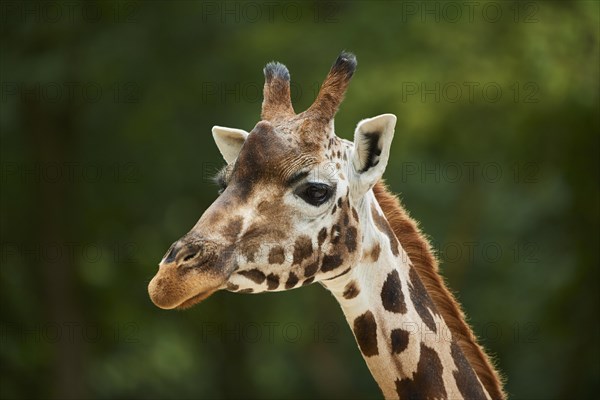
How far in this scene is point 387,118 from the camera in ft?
22.1

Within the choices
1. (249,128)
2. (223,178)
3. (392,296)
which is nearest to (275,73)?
(223,178)

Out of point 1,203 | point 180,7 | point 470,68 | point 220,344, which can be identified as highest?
point 180,7

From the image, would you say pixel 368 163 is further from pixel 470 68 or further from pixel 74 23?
pixel 470 68

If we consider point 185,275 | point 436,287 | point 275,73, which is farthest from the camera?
point 436,287

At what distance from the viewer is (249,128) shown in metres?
20.6

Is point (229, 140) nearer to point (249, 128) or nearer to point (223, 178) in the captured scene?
point (223, 178)

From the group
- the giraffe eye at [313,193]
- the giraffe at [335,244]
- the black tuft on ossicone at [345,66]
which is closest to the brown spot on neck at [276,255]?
the giraffe at [335,244]

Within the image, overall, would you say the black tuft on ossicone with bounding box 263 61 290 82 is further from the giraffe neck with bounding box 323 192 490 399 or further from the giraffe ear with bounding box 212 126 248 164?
the giraffe neck with bounding box 323 192 490 399

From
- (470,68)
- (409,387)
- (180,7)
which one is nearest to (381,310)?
(409,387)

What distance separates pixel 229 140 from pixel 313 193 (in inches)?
43.8

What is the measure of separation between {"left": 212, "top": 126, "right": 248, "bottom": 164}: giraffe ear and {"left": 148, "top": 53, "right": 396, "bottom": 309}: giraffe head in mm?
391

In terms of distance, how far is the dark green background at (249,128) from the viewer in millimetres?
20500

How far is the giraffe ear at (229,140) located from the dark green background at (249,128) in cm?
1286

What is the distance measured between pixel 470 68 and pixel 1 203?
1075cm
